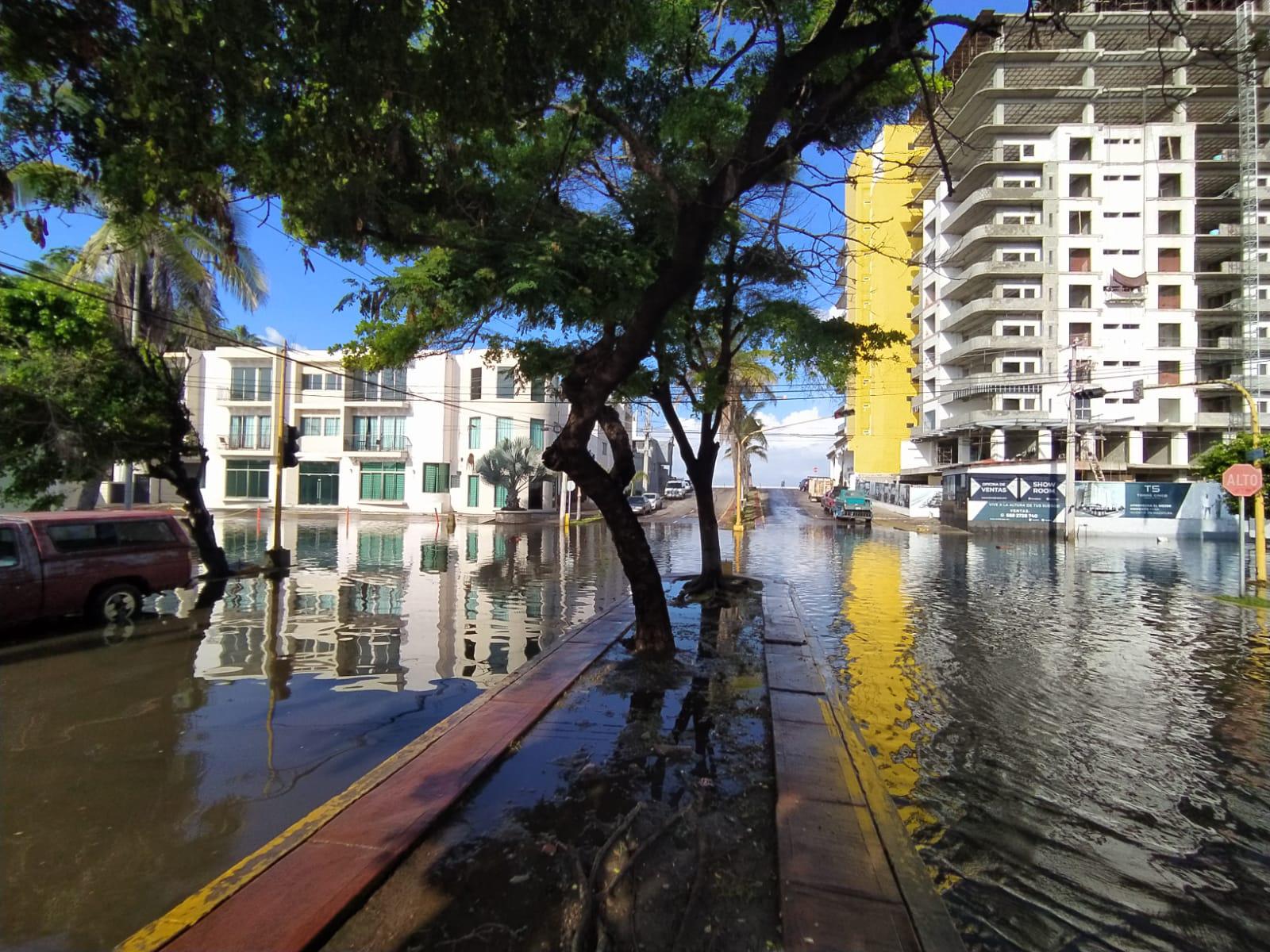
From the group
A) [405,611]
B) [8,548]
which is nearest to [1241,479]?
[405,611]

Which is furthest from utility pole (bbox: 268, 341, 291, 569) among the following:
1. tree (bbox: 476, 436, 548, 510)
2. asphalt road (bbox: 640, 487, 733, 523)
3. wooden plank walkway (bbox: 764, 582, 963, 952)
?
tree (bbox: 476, 436, 548, 510)

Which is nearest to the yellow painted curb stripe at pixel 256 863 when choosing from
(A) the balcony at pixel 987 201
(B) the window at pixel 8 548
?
(B) the window at pixel 8 548

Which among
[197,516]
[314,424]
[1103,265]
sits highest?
[1103,265]

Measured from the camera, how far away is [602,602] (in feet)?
42.4

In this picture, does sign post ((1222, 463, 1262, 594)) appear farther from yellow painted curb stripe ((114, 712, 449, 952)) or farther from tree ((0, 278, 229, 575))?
tree ((0, 278, 229, 575))

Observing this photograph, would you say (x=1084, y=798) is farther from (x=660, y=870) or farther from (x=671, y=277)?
(x=671, y=277)

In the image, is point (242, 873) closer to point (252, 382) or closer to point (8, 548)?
point (8, 548)

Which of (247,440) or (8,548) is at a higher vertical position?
(247,440)

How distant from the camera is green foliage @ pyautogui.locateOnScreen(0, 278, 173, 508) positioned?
12023 millimetres

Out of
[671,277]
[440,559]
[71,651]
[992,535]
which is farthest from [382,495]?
[671,277]

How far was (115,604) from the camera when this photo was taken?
9977 mm

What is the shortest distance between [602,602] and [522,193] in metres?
6.88

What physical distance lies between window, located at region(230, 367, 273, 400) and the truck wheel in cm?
3736

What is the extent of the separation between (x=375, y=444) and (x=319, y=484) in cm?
457
